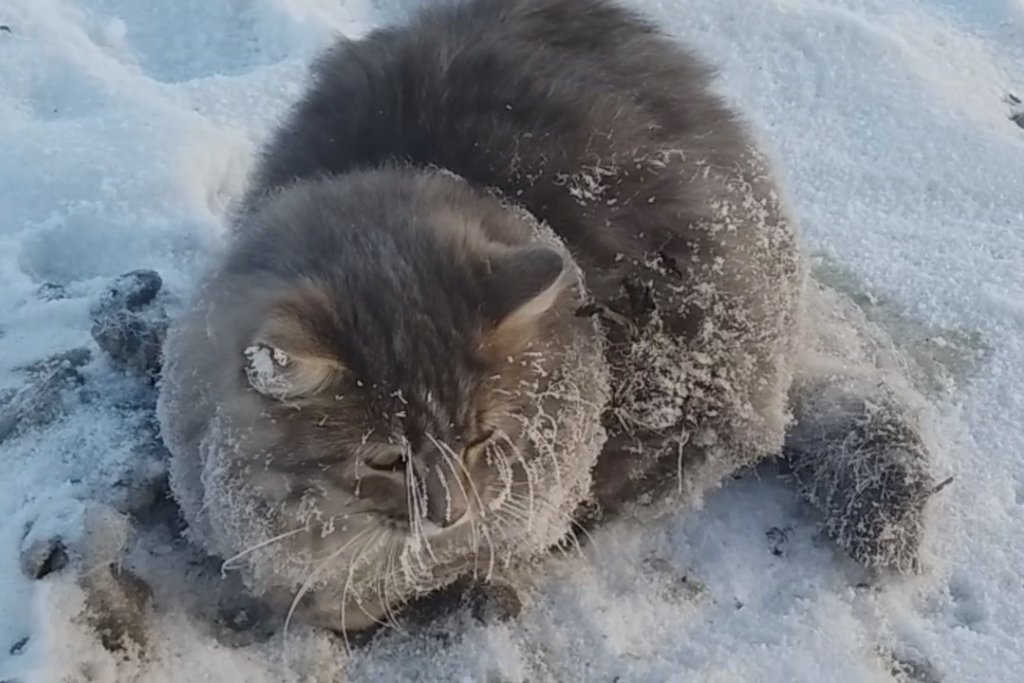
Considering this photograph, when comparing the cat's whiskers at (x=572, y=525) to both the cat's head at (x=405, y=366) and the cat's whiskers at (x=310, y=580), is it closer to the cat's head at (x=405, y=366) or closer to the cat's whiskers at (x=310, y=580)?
the cat's head at (x=405, y=366)

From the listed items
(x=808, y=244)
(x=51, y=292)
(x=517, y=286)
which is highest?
(x=517, y=286)

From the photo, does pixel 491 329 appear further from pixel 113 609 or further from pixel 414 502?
pixel 113 609

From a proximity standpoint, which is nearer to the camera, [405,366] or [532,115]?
[405,366]

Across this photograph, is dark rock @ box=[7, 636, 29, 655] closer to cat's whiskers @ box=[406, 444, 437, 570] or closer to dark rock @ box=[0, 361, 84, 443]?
dark rock @ box=[0, 361, 84, 443]

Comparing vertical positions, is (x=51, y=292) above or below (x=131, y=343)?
below

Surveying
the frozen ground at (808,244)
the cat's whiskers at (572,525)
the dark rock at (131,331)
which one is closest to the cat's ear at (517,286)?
the cat's whiskers at (572,525)

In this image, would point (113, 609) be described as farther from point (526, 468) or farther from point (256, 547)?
point (526, 468)

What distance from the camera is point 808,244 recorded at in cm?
288

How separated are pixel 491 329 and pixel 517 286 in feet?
0.26

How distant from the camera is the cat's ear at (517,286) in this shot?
1617mm

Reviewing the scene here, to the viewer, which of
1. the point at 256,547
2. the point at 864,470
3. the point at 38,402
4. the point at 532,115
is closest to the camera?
the point at 256,547

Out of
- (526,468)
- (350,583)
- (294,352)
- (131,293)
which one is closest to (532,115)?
(526,468)

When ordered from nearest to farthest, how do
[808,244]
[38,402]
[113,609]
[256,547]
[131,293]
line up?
1. [256,547]
2. [113,609]
3. [38,402]
4. [131,293]
5. [808,244]

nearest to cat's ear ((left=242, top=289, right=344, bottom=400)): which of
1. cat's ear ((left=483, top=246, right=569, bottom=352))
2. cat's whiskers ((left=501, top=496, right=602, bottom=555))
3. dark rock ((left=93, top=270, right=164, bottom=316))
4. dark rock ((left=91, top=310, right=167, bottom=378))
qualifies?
cat's ear ((left=483, top=246, right=569, bottom=352))
